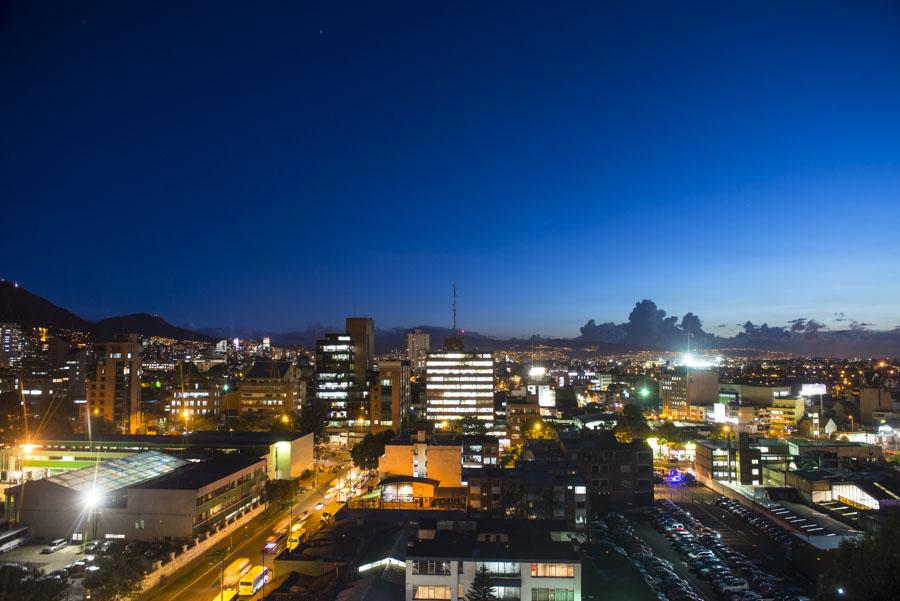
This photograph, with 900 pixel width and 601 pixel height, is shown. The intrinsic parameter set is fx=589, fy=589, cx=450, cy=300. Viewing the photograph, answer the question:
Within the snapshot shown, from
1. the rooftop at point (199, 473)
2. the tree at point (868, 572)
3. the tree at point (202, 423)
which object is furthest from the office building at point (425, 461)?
the tree at point (202, 423)

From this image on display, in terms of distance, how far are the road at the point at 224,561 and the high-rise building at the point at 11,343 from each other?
55999 millimetres

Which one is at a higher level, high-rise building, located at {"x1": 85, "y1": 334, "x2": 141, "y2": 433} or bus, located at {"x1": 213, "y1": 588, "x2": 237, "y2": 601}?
high-rise building, located at {"x1": 85, "y1": 334, "x2": 141, "y2": 433}

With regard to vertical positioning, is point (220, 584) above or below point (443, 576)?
below

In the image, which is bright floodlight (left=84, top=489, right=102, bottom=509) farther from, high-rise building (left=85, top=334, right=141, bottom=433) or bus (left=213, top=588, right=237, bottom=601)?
high-rise building (left=85, top=334, right=141, bottom=433)

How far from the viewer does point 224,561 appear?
1537 cm

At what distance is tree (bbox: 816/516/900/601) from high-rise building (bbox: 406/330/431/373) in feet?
239

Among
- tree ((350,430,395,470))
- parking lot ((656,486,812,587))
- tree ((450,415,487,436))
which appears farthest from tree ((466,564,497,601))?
tree ((450,415,487,436))

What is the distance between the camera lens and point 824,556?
1391 cm

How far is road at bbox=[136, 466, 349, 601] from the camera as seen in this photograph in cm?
1323

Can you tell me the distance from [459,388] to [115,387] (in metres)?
20.9

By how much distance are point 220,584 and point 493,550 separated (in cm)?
681

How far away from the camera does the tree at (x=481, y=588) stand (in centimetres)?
1067

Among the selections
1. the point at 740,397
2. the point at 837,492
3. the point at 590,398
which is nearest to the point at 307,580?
the point at 837,492

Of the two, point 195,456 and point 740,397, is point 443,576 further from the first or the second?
point 740,397
